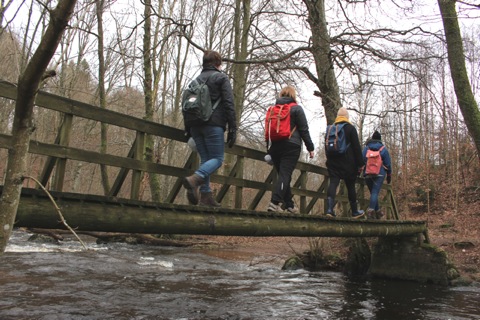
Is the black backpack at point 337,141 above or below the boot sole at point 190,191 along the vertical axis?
above

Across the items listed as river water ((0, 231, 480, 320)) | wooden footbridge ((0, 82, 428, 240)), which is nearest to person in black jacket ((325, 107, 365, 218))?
wooden footbridge ((0, 82, 428, 240))

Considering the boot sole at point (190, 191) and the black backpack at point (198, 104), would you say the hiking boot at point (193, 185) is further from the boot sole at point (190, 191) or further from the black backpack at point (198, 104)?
the black backpack at point (198, 104)

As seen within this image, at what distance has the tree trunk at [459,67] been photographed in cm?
923

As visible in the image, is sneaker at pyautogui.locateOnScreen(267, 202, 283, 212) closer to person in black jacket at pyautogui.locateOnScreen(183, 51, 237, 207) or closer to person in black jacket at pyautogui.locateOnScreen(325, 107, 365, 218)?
person in black jacket at pyautogui.locateOnScreen(183, 51, 237, 207)

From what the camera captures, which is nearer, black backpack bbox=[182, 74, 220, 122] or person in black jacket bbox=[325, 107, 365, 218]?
black backpack bbox=[182, 74, 220, 122]

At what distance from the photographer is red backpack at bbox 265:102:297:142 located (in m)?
5.96

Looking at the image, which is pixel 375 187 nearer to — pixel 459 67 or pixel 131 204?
pixel 459 67

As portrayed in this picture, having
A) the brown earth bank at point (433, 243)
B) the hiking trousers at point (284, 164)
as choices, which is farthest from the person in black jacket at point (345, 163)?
the brown earth bank at point (433, 243)

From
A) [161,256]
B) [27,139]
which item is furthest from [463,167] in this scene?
[27,139]

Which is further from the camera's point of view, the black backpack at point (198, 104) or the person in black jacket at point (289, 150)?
the person in black jacket at point (289, 150)

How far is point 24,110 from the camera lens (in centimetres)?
216

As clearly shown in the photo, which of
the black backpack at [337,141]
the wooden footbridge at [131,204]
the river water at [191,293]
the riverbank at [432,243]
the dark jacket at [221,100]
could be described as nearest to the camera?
the wooden footbridge at [131,204]

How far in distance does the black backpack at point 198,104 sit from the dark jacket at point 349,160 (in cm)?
315

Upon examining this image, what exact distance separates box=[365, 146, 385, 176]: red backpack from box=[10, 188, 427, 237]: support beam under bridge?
88.2 inches
